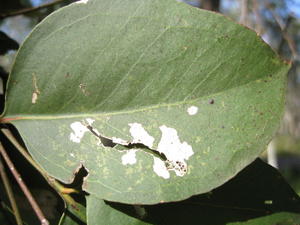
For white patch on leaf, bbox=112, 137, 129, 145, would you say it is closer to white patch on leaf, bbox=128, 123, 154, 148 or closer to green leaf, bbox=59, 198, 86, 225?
white patch on leaf, bbox=128, 123, 154, 148

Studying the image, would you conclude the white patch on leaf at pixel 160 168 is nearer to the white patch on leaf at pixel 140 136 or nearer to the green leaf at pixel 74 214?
the white patch on leaf at pixel 140 136

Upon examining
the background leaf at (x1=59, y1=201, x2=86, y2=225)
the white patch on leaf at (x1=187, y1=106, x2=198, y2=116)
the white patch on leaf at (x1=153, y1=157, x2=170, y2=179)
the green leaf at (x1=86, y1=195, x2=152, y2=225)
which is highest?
the white patch on leaf at (x1=187, y1=106, x2=198, y2=116)

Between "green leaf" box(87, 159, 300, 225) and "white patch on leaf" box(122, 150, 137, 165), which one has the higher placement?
"white patch on leaf" box(122, 150, 137, 165)

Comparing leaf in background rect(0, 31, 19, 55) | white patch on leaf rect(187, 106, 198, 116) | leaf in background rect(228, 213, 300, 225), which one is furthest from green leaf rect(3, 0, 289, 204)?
leaf in background rect(0, 31, 19, 55)

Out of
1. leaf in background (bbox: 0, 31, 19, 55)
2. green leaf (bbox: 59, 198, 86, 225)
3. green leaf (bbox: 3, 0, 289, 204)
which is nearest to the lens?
green leaf (bbox: 3, 0, 289, 204)

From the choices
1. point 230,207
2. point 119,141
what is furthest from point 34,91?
point 230,207

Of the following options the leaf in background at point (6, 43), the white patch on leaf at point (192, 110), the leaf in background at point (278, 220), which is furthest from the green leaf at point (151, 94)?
the leaf in background at point (6, 43)

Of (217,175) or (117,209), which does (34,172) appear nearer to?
(117,209)

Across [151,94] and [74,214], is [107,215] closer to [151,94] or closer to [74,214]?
[74,214]
